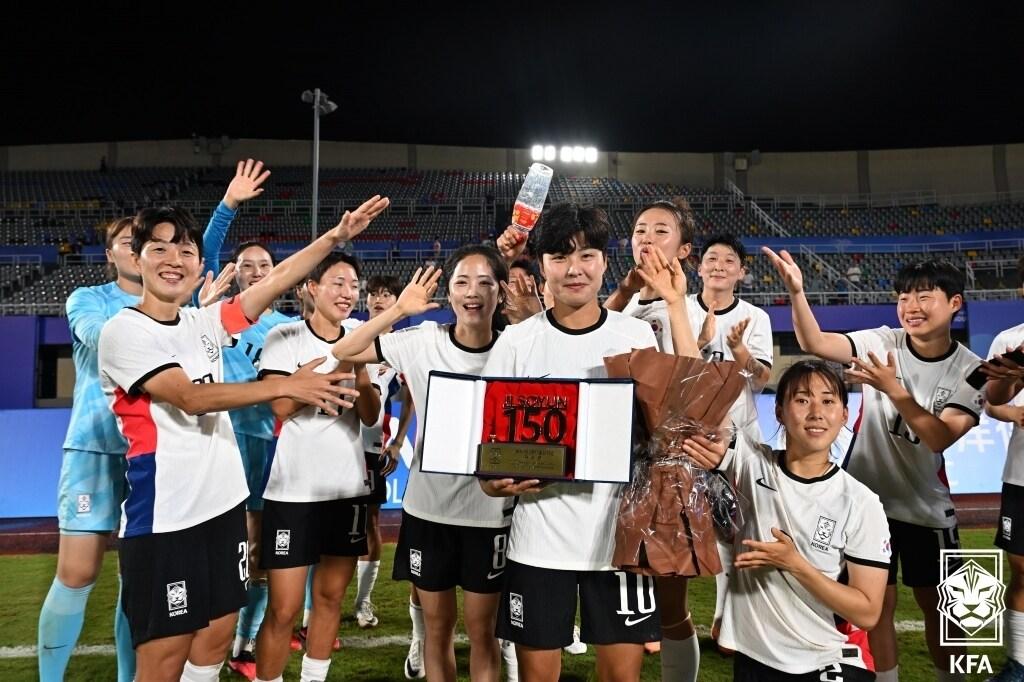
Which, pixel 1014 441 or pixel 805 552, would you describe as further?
pixel 1014 441

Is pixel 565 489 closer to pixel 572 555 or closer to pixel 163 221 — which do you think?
pixel 572 555

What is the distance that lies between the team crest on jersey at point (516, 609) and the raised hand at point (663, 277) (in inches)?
46.8

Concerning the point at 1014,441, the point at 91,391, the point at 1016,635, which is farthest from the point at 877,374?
the point at 91,391

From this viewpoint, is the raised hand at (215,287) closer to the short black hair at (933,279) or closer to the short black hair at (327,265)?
the short black hair at (327,265)

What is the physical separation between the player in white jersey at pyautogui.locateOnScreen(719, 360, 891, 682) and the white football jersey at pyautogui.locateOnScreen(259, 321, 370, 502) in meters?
1.78

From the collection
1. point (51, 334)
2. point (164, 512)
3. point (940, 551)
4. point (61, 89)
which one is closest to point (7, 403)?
point (51, 334)

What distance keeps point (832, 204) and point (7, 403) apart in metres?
29.7

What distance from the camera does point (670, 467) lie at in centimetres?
216

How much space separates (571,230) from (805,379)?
1.05 metres

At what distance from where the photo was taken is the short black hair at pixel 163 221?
8.55 ft

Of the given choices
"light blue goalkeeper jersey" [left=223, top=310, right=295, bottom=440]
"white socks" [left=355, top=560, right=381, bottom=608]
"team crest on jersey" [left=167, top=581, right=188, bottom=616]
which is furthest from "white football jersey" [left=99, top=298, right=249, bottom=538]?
"white socks" [left=355, top=560, right=381, bottom=608]

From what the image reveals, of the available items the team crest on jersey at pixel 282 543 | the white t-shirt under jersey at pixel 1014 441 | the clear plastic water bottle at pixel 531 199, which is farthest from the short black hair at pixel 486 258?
the white t-shirt under jersey at pixel 1014 441

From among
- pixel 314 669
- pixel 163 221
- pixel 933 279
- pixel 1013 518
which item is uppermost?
pixel 163 221

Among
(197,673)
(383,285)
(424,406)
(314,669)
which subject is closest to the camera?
(197,673)
